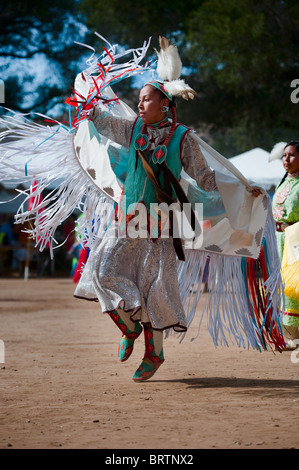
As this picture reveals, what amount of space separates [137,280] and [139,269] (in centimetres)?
6

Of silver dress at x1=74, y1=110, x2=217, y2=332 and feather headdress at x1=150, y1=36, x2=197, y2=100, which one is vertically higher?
feather headdress at x1=150, y1=36, x2=197, y2=100

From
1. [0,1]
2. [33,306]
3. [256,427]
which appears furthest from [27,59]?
[256,427]

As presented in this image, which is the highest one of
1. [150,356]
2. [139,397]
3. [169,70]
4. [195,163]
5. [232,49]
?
[232,49]

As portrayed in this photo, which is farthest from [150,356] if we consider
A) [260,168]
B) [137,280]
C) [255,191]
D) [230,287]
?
[260,168]

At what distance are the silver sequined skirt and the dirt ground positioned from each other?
42cm

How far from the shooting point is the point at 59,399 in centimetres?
364

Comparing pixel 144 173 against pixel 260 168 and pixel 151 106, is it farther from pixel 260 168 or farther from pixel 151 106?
pixel 260 168

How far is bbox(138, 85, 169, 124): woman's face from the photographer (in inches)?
164

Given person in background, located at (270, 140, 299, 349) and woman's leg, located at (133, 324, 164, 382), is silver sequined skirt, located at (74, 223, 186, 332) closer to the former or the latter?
woman's leg, located at (133, 324, 164, 382)

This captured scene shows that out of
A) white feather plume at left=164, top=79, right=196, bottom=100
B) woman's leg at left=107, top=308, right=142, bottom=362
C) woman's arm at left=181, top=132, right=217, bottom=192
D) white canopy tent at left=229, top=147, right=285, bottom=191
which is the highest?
white canopy tent at left=229, top=147, right=285, bottom=191

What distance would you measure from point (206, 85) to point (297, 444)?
19.1 meters

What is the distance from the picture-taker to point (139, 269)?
13.6 ft

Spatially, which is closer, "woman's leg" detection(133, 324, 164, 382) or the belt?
"woman's leg" detection(133, 324, 164, 382)

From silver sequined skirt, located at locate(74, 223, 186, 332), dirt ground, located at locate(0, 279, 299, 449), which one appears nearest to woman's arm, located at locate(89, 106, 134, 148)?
silver sequined skirt, located at locate(74, 223, 186, 332)
